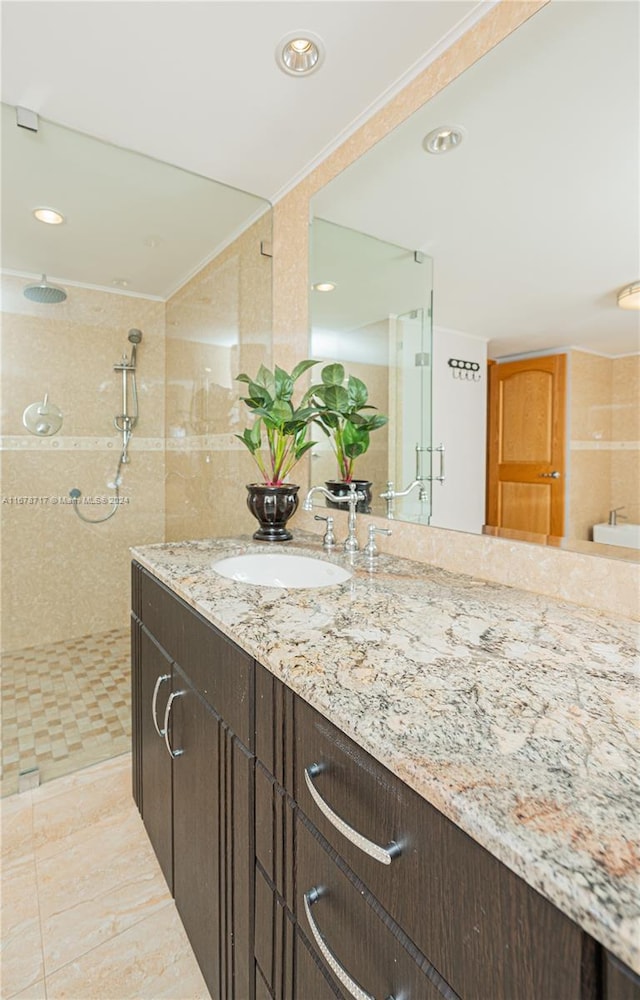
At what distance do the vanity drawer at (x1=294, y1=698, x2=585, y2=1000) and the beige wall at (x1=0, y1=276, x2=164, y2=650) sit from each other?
2.08 meters

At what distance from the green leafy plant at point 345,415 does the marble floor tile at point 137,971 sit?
4.55ft

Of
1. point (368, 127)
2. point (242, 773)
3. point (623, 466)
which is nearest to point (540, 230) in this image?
point (623, 466)

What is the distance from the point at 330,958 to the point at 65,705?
201 centimetres

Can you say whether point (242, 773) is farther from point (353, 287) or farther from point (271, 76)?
point (271, 76)

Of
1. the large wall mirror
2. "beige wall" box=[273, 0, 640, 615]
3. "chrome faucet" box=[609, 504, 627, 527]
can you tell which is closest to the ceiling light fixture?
the large wall mirror

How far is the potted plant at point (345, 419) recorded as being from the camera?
167cm

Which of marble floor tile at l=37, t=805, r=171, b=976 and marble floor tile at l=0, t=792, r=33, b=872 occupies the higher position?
marble floor tile at l=0, t=792, r=33, b=872

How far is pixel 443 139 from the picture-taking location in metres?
1.33

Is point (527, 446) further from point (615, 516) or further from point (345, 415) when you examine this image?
point (345, 415)

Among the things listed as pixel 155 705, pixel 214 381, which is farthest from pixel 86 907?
pixel 214 381

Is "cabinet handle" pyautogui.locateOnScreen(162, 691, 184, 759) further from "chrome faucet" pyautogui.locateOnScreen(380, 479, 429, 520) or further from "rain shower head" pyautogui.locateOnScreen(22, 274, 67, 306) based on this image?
"rain shower head" pyautogui.locateOnScreen(22, 274, 67, 306)

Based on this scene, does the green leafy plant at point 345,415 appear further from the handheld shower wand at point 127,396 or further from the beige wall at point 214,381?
the handheld shower wand at point 127,396

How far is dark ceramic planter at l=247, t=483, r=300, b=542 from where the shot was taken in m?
1.65

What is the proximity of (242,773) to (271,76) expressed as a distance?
71.9 inches
